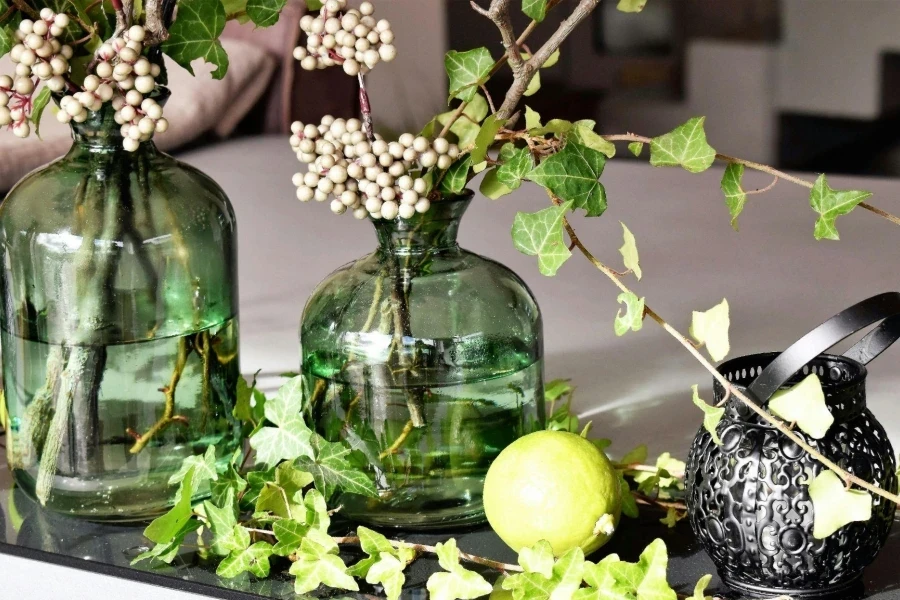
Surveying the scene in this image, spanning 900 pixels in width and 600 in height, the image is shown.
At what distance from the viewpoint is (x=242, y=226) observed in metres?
1.53

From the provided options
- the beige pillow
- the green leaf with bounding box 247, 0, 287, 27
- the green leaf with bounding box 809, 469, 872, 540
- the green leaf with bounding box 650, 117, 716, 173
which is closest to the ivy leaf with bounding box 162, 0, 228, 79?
the green leaf with bounding box 247, 0, 287, 27

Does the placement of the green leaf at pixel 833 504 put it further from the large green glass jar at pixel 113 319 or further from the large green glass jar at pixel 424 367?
the large green glass jar at pixel 113 319

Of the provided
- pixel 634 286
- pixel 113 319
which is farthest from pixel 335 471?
pixel 634 286

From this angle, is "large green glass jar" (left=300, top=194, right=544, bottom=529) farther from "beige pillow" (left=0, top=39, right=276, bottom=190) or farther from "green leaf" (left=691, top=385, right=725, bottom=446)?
"beige pillow" (left=0, top=39, right=276, bottom=190)

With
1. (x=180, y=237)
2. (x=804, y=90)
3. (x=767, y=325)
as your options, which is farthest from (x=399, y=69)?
(x=180, y=237)

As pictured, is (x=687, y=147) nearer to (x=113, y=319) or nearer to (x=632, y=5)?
(x=632, y=5)

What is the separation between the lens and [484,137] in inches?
20.6

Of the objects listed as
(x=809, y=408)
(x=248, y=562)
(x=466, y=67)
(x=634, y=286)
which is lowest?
(x=634, y=286)

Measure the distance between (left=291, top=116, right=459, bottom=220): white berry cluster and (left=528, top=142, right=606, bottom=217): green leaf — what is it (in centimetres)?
5

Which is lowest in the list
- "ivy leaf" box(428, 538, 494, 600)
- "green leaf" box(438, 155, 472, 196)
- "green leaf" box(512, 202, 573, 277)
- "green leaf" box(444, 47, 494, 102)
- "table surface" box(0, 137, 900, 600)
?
"table surface" box(0, 137, 900, 600)

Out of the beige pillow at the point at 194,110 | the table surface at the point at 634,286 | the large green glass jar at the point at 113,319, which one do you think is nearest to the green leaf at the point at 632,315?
the table surface at the point at 634,286

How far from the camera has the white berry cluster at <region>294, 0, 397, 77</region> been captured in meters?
0.52

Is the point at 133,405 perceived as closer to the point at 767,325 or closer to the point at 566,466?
the point at 566,466

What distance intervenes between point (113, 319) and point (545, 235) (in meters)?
0.24
